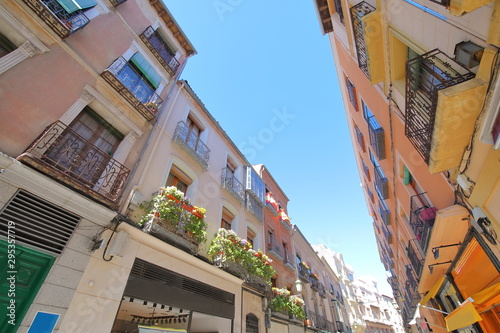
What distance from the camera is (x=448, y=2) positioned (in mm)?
3082

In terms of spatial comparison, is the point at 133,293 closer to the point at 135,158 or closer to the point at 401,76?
the point at 135,158

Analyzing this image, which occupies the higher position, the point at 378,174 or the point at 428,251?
the point at 378,174

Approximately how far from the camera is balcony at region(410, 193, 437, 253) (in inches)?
254

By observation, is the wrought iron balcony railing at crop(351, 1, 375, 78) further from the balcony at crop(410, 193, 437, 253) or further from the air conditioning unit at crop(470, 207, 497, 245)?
the air conditioning unit at crop(470, 207, 497, 245)

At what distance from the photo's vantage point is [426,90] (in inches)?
158

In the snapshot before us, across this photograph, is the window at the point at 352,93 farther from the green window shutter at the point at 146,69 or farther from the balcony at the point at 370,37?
the green window shutter at the point at 146,69

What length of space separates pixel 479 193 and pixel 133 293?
7.50 metres

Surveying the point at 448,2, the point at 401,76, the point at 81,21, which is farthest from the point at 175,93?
the point at 448,2

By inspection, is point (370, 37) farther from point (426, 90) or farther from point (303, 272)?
point (303, 272)

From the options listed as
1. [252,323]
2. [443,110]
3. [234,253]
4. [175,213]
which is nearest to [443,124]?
[443,110]

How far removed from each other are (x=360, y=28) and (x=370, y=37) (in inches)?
55.8

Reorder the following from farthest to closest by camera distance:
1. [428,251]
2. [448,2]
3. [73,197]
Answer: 1. [428,251]
2. [73,197]
3. [448,2]

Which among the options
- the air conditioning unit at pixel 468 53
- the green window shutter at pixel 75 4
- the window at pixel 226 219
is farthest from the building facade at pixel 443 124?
the green window shutter at pixel 75 4

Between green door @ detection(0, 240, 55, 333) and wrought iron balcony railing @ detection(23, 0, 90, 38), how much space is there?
5.17 metres
